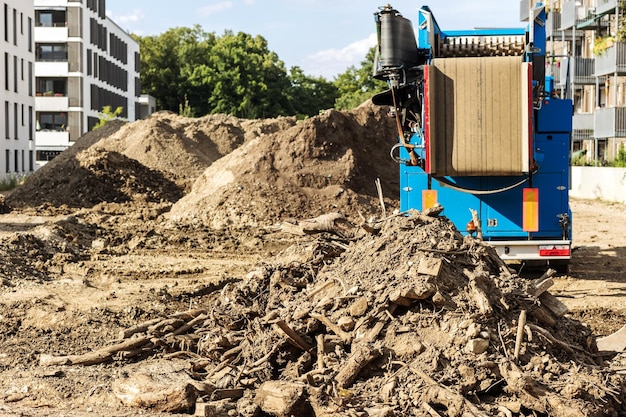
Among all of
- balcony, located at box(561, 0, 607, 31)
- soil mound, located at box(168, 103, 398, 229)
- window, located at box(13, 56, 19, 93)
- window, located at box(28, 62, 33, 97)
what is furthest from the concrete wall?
window, located at box(28, 62, 33, 97)

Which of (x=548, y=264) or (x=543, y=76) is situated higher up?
(x=543, y=76)

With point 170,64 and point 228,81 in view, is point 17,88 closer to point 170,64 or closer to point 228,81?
point 228,81

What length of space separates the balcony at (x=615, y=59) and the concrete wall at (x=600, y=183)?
22.2 feet

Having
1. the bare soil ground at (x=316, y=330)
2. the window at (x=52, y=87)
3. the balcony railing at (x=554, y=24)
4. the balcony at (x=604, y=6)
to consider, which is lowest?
the bare soil ground at (x=316, y=330)

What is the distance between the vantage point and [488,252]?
8961 millimetres

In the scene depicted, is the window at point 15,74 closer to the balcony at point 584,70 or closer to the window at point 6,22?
the window at point 6,22

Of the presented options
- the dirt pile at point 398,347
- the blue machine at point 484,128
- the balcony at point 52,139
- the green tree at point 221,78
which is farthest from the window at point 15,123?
the dirt pile at point 398,347

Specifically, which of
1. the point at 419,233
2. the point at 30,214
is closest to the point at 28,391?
the point at 419,233

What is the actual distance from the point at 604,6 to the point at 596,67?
3.08 metres

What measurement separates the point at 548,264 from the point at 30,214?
739 inches

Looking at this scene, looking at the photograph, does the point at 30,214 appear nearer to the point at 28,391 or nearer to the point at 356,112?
the point at 356,112

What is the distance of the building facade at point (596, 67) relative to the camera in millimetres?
45750

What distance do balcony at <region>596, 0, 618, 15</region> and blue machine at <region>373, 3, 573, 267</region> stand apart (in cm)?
3483

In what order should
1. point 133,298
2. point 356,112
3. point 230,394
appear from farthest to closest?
point 356,112
point 133,298
point 230,394
